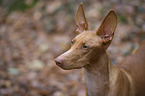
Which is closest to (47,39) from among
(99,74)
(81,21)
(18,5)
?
(18,5)

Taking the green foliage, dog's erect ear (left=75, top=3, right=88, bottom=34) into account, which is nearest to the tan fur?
dog's erect ear (left=75, top=3, right=88, bottom=34)

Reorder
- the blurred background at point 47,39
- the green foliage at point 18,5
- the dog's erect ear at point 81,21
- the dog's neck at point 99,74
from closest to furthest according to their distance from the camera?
1. the dog's neck at point 99,74
2. the dog's erect ear at point 81,21
3. the blurred background at point 47,39
4. the green foliage at point 18,5

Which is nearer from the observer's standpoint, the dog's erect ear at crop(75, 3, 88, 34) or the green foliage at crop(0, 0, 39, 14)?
the dog's erect ear at crop(75, 3, 88, 34)

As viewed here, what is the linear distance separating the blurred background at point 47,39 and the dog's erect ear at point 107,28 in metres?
2.59

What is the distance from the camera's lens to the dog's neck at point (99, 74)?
8.84 feet

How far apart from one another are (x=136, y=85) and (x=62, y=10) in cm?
606

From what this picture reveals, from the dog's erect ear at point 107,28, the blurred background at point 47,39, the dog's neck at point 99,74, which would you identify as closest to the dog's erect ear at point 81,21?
the dog's erect ear at point 107,28

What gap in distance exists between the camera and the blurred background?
208 inches

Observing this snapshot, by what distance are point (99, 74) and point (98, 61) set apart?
8.2 inches

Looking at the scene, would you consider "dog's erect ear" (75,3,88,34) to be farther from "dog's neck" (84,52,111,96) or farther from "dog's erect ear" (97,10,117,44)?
"dog's neck" (84,52,111,96)

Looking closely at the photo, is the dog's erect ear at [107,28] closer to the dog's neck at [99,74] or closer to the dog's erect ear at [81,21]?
the dog's neck at [99,74]

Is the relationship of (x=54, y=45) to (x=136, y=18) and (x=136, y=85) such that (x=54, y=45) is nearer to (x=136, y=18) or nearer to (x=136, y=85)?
(x=136, y=18)

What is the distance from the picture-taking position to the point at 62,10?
846 cm

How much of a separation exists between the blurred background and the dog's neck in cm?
216
